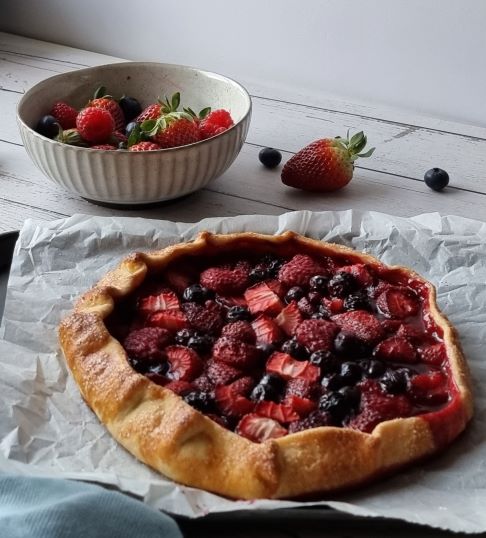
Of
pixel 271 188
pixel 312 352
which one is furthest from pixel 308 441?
pixel 271 188

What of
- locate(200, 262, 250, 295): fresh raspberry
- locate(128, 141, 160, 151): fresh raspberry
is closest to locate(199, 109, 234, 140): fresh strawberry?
locate(128, 141, 160, 151): fresh raspberry

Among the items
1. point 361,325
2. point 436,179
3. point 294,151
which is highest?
point 361,325

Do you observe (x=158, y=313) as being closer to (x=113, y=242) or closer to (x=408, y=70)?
(x=113, y=242)

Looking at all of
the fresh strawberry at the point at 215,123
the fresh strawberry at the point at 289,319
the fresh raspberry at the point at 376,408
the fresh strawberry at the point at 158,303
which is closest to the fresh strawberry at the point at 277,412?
the fresh raspberry at the point at 376,408

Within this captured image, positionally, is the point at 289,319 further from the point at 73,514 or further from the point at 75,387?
the point at 73,514

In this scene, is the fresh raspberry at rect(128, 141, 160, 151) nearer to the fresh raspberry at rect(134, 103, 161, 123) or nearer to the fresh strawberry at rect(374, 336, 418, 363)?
the fresh raspberry at rect(134, 103, 161, 123)

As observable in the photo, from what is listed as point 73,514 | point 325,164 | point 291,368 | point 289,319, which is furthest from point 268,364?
point 325,164
